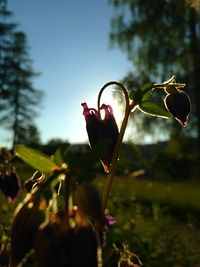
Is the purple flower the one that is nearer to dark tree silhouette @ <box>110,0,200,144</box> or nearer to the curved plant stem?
the curved plant stem

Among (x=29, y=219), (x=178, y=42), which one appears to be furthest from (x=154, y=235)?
(x=178, y=42)

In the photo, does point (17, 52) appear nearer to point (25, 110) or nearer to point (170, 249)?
point (25, 110)

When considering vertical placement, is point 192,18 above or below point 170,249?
above

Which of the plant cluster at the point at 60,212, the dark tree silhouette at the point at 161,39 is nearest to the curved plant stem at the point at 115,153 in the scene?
the plant cluster at the point at 60,212

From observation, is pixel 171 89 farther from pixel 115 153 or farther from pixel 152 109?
pixel 115 153

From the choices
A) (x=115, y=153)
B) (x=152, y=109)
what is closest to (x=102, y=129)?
(x=115, y=153)

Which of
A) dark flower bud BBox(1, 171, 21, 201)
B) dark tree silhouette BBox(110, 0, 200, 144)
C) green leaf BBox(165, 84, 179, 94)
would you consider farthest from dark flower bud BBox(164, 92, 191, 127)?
dark tree silhouette BBox(110, 0, 200, 144)

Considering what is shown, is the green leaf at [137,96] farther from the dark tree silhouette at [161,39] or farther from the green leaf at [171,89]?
the dark tree silhouette at [161,39]
